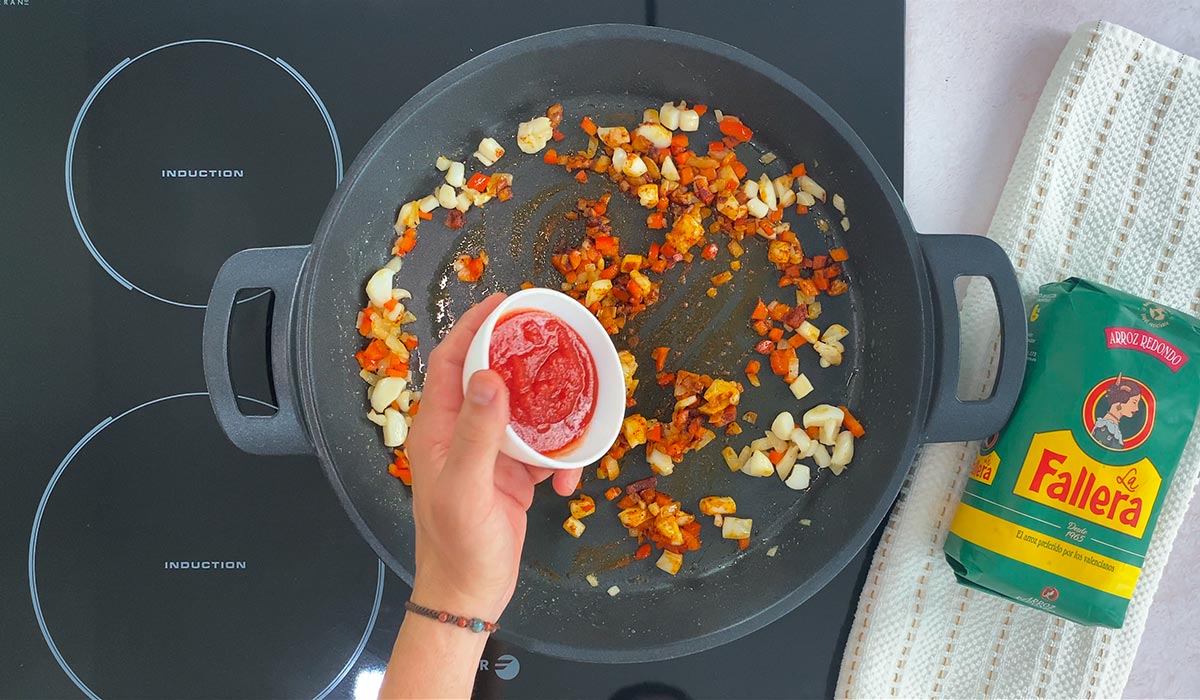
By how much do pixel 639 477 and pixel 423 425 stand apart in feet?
1.01

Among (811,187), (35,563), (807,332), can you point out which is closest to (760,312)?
(807,332)

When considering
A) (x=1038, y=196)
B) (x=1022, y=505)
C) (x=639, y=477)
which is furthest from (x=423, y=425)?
(x=1038, y=196)

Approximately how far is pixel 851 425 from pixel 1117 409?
0.28 meters

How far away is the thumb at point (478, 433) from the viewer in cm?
59

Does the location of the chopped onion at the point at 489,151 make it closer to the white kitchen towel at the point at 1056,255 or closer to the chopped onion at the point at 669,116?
the chopped onion at the point at 669,116

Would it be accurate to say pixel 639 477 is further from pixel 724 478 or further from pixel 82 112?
pixel 82 112

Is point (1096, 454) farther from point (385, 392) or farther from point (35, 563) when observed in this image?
point (35, 563)

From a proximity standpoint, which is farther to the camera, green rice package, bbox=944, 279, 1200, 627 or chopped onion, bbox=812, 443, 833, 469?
chopped onion, bbox=812, 443, 833, 469

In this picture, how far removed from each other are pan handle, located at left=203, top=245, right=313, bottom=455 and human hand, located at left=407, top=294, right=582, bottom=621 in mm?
159

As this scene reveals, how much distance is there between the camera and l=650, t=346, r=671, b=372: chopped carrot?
37.2 inches

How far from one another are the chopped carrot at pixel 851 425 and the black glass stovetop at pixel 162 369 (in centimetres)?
47

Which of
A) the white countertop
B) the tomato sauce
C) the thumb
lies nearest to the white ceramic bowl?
the tomato sauce

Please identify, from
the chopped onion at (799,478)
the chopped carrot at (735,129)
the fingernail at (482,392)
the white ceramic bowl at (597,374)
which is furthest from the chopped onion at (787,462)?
the fingernail at (482,392)

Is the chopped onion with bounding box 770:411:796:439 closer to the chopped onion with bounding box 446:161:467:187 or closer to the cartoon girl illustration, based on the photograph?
the cartoon girl illustration
